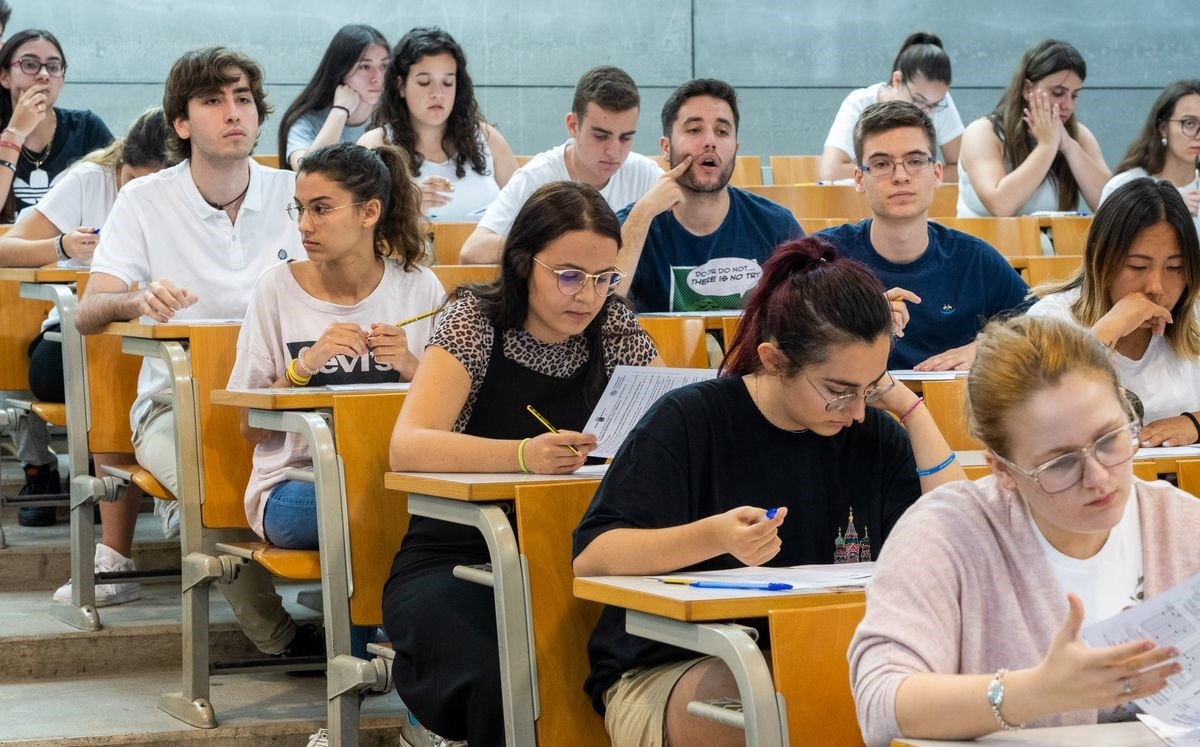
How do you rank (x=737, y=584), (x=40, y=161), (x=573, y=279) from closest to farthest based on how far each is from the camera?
(x=737, y=584) < (x=573, y=279) < (x=40, y=161)

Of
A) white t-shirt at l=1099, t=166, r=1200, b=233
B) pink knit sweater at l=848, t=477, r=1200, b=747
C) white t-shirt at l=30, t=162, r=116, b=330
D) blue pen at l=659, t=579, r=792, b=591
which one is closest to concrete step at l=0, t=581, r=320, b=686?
white t-shirt at l=30, t=162, r=116, b=330

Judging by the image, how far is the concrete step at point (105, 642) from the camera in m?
3.50

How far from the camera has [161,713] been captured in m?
3.22

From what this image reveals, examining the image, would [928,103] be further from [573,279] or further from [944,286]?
[573,279]

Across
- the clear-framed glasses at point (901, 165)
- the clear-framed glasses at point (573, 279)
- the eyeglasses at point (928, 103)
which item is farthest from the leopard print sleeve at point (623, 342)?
the eyeglasses at point (928, 103)

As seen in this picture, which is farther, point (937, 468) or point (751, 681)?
point (937, 468)

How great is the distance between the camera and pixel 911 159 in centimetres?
365

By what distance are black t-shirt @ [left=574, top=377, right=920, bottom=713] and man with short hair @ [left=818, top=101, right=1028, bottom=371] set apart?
146cm

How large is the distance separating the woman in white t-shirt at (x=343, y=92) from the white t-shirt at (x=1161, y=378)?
3.08 m

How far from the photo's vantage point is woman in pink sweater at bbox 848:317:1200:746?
58.7 inches

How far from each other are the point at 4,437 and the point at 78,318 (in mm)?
1452

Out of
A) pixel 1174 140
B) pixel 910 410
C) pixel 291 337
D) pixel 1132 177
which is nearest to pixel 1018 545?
pixel 910 410

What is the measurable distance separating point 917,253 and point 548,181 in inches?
50.1

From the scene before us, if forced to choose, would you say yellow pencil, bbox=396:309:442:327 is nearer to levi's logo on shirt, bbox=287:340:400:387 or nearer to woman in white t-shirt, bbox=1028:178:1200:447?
levi's logo on shirt, bbox=287:340:400:387
